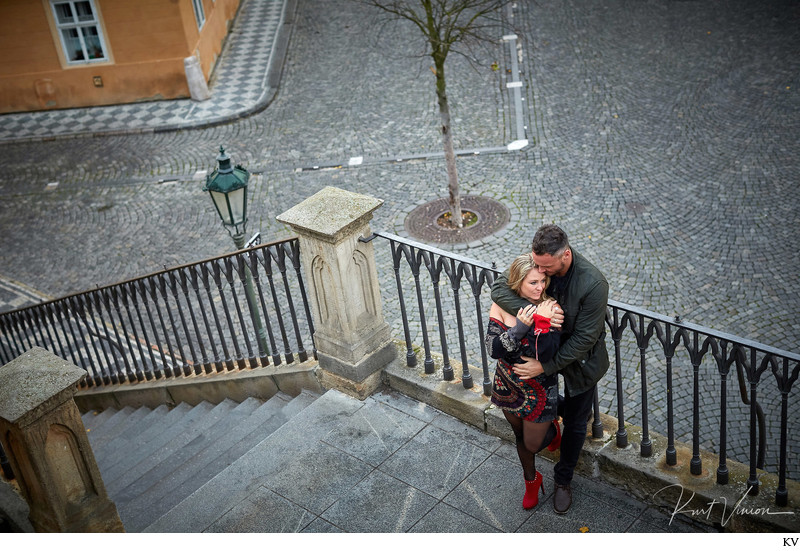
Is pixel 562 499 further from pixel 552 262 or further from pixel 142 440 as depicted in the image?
pixel 142 440

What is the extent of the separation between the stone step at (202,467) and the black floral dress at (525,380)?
2.46 meters

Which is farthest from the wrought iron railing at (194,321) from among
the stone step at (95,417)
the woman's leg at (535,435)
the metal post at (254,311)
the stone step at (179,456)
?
the woman's leg at (535,435)

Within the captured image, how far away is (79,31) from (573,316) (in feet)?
52.5

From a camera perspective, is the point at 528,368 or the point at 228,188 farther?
the point at 228,188

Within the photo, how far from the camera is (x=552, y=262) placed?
458 cm

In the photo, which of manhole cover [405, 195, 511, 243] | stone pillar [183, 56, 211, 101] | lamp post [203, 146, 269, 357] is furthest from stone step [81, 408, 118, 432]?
stone pillar [183, 56, 211, 101]

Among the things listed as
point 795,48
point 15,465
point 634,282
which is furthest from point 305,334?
point 795,48

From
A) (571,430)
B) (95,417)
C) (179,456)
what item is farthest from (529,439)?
(95,417)

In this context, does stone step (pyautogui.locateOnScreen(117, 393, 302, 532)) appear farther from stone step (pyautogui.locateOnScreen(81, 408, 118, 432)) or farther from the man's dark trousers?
stone step (pyautogui.locateOnScreen(81, 408, 118, 432))

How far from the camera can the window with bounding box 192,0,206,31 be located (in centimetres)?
1853

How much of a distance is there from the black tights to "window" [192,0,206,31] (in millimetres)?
15517

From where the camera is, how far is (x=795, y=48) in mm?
15547

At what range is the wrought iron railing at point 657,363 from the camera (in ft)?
15.0

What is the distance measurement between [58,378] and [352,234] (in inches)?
86.3
